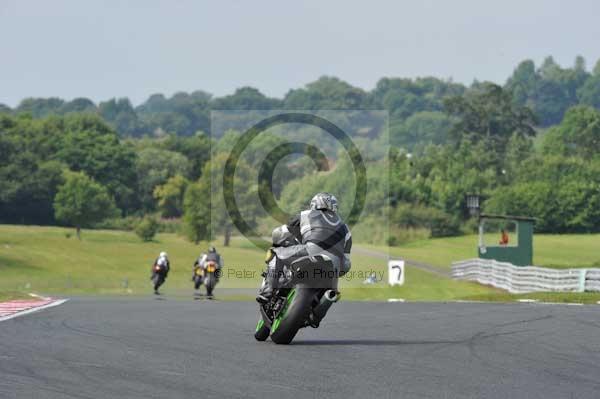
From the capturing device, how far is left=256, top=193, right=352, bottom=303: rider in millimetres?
14891

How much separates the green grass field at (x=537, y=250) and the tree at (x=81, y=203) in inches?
1263

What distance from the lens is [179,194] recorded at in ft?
445

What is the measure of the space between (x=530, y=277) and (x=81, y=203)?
80.2 metres

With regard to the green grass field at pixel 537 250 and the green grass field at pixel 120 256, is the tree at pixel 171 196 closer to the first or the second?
the green grass field at pixel 120 256

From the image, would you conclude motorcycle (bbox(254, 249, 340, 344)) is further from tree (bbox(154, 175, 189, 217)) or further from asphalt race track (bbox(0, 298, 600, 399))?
tree (bbox(154, 175, 189, 217))

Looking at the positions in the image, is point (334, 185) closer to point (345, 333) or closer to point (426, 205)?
point (345, 333)

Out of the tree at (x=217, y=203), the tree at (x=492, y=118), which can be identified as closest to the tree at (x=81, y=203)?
the tree at (x=217, y=203)

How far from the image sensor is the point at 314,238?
14.9 meters

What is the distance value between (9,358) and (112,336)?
11.6ft

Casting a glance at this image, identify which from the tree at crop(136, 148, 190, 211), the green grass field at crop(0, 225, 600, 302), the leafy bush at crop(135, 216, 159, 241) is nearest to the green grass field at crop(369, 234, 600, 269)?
the green grass field at crop(0, 225, 600, 302)

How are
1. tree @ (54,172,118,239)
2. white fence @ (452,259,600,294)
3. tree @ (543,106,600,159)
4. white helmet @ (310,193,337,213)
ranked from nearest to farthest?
white helmet @ (310,193,337,213) → white fence @ (452,259,600,294) → tree @ (54,172,118,239) → tree @ (543,106,600,159)

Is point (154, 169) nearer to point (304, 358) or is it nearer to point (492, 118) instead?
point (492, 118)

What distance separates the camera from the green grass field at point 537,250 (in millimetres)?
91312

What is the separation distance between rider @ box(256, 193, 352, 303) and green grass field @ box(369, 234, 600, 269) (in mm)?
69278
